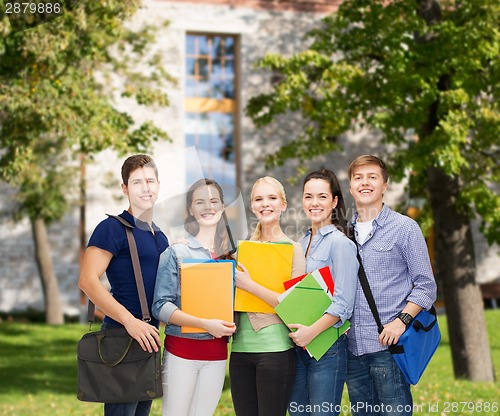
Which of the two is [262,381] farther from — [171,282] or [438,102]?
[438,102]

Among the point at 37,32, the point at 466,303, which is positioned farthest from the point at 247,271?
the point at 466,303

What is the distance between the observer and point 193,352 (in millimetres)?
3891

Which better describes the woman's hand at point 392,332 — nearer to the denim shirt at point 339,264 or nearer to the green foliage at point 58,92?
the denim shirt at point 339,264

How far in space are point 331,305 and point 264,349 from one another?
0.42 m

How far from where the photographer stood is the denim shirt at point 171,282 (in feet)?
12.6

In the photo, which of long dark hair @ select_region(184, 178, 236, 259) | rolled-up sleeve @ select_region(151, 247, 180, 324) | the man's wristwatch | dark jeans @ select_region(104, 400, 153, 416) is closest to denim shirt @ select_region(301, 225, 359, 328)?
the man's wristwatch

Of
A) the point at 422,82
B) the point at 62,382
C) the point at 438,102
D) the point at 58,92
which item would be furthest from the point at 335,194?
the point at 62,382

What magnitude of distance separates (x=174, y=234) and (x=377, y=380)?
1.33m

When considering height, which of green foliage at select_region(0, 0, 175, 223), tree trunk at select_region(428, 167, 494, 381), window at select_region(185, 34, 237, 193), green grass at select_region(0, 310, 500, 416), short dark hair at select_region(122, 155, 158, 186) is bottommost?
A: green grass at select_region(0, 310, 500, 416)

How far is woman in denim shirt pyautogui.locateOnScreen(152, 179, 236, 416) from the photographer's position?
153 inches

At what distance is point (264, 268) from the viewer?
154 inches

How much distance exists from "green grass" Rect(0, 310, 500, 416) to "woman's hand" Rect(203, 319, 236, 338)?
202 inches

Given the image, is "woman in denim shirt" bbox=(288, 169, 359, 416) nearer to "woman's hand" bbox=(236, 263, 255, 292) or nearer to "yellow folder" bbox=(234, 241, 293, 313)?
"yellow folder" bbox=(234, 241, 293, 313)

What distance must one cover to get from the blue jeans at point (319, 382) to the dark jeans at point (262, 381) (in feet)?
0.20
